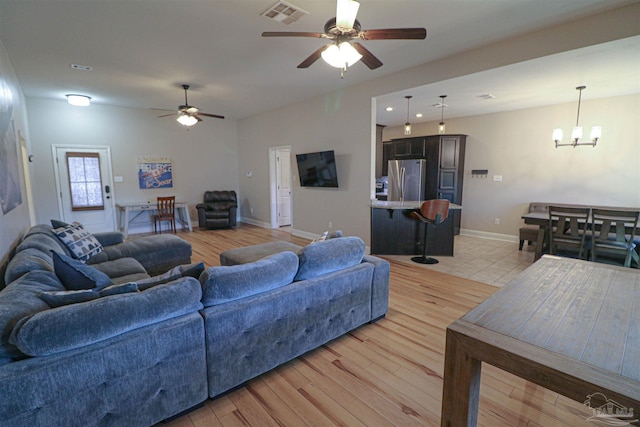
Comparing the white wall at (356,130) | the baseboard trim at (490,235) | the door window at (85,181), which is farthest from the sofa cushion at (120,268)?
the baseboard trim at (490,235)

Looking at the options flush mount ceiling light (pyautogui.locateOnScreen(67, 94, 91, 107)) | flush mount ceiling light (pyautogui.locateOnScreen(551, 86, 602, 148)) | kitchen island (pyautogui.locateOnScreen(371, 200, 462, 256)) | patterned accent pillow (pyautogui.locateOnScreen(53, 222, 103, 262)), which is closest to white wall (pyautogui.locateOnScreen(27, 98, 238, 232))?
flush mount ceiling light (pyautogui.locateOnScreen(67, 94, 91, 107))

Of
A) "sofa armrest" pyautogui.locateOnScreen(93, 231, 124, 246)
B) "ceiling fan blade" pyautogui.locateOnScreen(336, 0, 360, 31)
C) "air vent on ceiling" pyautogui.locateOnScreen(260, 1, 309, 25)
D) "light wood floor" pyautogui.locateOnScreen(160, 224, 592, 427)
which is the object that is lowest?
"light wood floor" pyautogui.locateOnScreen(160, 224, 592, 427)

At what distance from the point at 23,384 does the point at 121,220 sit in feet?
22.1

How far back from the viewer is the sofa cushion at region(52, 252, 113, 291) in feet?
6.23

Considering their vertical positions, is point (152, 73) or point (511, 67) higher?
point (152, 73)

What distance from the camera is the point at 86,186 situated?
6.52 m

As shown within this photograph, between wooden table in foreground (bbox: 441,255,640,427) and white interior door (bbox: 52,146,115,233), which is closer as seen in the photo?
wooden table in foreground (bbox: 441,255,640,427)

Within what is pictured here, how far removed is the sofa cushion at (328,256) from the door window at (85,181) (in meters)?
6.62

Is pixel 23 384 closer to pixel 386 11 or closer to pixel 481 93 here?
pixel 386 11

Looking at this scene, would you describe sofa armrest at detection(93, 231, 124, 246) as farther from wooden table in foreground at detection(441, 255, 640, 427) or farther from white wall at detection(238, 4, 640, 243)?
wooden table in foreground at detection(441, 255, 640, 427)

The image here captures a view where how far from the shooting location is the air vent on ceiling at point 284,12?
2.64 metres

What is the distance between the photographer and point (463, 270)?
13.8 feet

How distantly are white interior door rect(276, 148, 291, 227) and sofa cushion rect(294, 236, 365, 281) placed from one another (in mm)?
5225

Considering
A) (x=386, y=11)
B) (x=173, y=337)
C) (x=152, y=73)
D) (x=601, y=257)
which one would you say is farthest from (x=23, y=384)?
(x=601, y=257)
